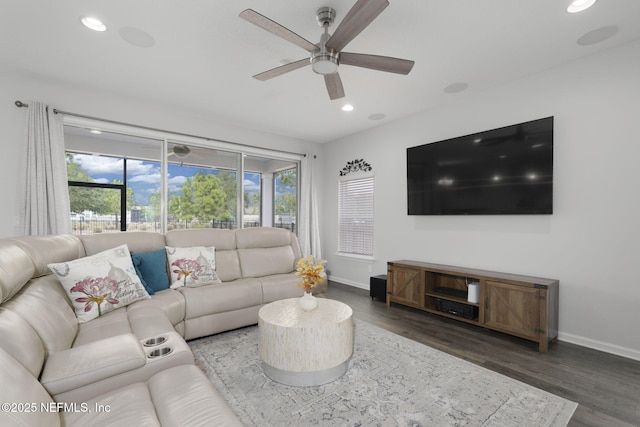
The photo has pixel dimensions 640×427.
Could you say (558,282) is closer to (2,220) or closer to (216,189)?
(216,189)

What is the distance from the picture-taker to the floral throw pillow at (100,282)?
85.0 inches

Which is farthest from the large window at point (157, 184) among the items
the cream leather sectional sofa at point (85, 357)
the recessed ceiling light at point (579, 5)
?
the recessed ceiling light at point (579, 5)

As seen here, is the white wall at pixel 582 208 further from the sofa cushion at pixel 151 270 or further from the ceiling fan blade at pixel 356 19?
the sofa cushion at pixel 151 270

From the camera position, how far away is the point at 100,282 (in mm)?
2330

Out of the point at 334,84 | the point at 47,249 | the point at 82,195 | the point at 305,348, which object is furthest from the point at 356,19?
the point at 82,195

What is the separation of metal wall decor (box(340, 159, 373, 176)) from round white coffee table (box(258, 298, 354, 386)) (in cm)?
327

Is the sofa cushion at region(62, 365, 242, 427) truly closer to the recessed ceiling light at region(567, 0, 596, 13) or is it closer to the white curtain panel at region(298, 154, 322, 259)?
the recessed ceiling light at region(567, 0, 596, 13)

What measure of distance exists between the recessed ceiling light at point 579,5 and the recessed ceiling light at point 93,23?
353 centimetres

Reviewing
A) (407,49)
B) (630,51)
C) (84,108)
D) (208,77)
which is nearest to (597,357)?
(630,51)

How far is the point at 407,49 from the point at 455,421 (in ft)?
9.41

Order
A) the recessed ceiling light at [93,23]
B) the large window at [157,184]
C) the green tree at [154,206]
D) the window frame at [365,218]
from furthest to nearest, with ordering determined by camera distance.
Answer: the window frame at [365,218] < the green tree at [154,206] < the large window at [157,184] < the recessed ceiling light at [93,23]

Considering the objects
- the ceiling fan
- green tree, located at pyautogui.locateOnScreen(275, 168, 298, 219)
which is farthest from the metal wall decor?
the ceiling fan

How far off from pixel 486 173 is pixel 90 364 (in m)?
3.85

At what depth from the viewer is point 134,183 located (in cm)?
409
